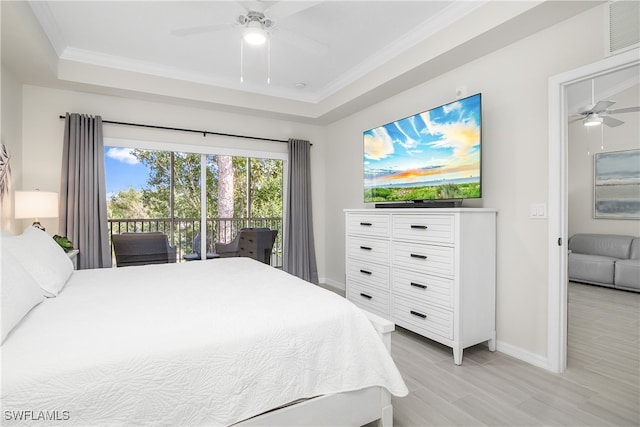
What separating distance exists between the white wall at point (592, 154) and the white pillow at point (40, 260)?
6.98 meters

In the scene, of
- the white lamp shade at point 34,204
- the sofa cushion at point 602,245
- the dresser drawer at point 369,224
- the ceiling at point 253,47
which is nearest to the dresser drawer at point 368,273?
the dresser drawer at point 369,224

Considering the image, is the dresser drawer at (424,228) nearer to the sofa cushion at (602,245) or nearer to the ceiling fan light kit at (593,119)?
the ceiling fan light kit at (593,119)

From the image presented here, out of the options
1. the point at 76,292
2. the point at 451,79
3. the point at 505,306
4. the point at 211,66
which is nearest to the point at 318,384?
the point at 76,292

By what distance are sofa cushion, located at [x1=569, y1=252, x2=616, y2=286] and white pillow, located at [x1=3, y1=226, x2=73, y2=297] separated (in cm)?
618

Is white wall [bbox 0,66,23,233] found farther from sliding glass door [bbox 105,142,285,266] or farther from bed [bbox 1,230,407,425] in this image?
bed [bbox 1,230,407,425]

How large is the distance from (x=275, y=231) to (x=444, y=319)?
2.77 meters

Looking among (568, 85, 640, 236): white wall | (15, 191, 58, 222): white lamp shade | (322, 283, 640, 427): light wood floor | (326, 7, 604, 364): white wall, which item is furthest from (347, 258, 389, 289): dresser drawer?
(568, 85, 640, 236): white wall

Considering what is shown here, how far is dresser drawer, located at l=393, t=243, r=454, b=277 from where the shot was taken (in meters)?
2.54

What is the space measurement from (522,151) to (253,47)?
258cm

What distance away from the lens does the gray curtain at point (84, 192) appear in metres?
3.45

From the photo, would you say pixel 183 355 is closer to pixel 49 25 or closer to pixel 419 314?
pixel 419 314

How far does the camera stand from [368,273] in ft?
11.0

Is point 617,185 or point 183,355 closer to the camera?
point 183,355

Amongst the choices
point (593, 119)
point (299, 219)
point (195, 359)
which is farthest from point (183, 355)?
point (593, 119)
